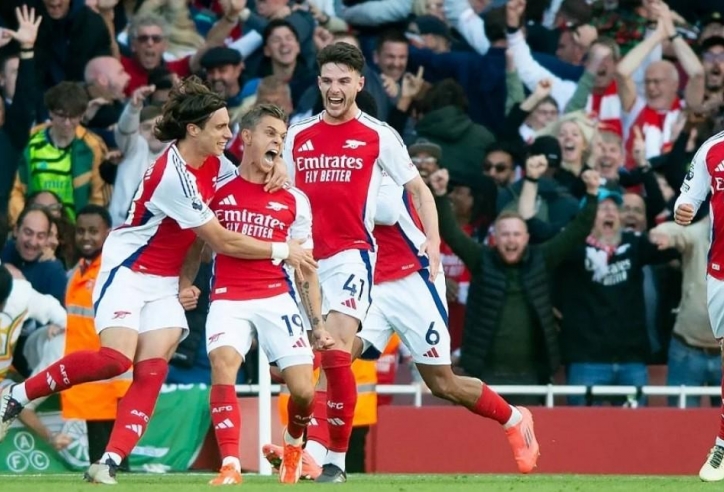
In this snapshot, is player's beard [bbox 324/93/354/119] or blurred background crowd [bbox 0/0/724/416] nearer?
player's beard [bbox 324/93/354/119]

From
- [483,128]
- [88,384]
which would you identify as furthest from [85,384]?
[483,128]

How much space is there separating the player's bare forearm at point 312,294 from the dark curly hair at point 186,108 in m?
1.08

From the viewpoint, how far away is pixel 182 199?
10.3 metres

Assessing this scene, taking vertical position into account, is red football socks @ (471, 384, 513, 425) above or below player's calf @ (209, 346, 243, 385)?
below

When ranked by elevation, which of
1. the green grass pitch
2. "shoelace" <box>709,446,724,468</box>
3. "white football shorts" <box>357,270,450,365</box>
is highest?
"white football shorts" <box>357,270,450,365</box>

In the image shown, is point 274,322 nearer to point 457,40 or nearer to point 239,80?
point 239,80

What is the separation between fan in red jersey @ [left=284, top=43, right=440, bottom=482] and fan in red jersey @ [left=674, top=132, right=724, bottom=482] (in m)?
1.64

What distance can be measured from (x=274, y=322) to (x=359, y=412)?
3335mm

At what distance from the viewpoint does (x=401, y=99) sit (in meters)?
15.9

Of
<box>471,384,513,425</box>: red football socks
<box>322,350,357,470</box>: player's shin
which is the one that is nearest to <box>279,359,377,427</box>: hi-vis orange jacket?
<box>471,384,513,425</box>: red football socks

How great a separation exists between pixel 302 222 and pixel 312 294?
43 centimetres

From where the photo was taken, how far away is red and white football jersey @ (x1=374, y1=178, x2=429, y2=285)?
11539 millimetres

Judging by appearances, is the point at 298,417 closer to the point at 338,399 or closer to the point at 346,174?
the point at 338,399

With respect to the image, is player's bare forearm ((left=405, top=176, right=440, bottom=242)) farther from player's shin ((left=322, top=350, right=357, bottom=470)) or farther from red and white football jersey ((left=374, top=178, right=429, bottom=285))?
player's shin ((left=322, top=350, right=357, bottom=470))
